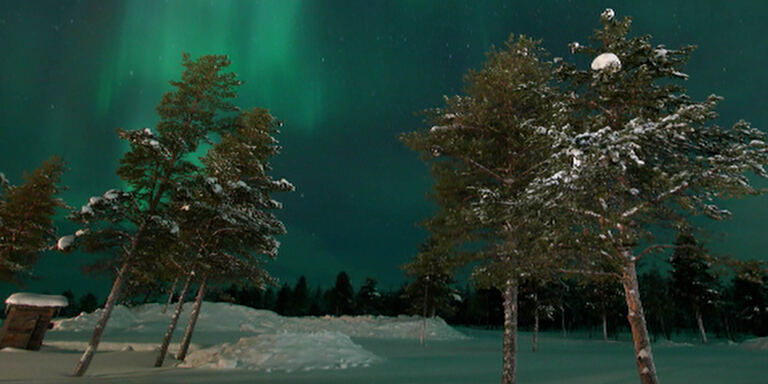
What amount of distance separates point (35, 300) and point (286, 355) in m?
12.9

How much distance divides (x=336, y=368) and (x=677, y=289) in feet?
146

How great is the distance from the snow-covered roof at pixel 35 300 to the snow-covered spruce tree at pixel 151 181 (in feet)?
23.3

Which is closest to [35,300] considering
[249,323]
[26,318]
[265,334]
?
[26,318]

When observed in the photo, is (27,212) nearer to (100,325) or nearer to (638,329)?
(100,325)

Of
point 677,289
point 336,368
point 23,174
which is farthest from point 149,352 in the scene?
point 677,289

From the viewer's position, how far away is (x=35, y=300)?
744 inches

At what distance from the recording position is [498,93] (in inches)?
514

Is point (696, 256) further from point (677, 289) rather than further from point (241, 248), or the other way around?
point (677, 289)

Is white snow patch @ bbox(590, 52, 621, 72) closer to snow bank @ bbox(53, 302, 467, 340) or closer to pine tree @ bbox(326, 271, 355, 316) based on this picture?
snow bank @ bbox(53, 302, 467, 340)

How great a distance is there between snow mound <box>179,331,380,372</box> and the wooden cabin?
778 centimetres

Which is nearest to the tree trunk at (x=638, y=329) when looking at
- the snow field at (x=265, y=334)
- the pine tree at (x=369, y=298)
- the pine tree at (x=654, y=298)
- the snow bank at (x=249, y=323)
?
the snow field at (x=265, y=334)

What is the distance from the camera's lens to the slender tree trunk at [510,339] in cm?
1100

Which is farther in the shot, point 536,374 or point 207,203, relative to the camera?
point 207,203

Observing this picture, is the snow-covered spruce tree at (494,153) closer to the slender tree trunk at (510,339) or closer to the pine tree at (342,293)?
the slender tree trunk at (510,339)
